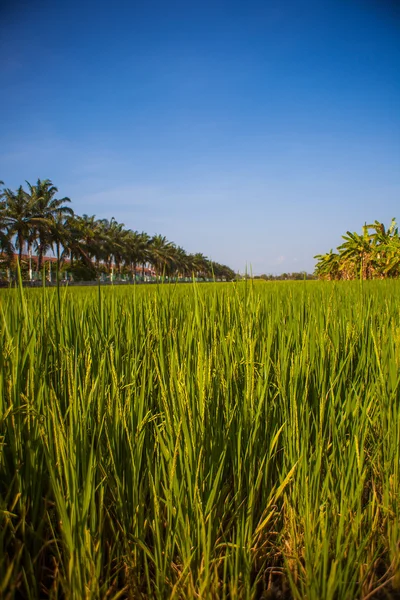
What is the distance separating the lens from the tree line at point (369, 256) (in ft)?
40.7

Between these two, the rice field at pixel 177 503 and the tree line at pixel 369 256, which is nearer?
the rice field at pixel 177 503

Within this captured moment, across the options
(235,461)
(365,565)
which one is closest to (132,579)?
(235,461)

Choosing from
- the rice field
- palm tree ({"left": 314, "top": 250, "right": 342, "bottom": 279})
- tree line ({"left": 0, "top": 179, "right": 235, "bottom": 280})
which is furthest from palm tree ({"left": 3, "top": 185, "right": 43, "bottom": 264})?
the rice field

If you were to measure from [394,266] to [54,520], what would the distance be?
44.8ft

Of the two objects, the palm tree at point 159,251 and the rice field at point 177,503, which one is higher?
the palm tree at point 159,251

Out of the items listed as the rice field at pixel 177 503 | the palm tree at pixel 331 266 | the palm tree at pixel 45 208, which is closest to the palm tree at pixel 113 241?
the palm tree at pixel 45 208

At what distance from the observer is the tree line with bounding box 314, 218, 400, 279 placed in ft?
40.7

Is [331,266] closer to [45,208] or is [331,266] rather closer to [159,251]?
[45,208]

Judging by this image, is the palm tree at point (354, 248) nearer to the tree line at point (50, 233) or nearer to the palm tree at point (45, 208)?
the tree line at point (50, 233)

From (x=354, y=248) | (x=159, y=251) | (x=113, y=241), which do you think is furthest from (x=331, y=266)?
(x=159, y=251)

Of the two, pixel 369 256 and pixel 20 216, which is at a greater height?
pixel 20 216

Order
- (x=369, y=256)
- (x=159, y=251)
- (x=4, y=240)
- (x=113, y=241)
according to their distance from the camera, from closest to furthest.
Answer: (x=369, y=256) < (x=4, y=240) < (x=113, y=241) < (x=159, y=251)

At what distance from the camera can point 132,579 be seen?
0.73 m

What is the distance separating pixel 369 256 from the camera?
1396 cm
